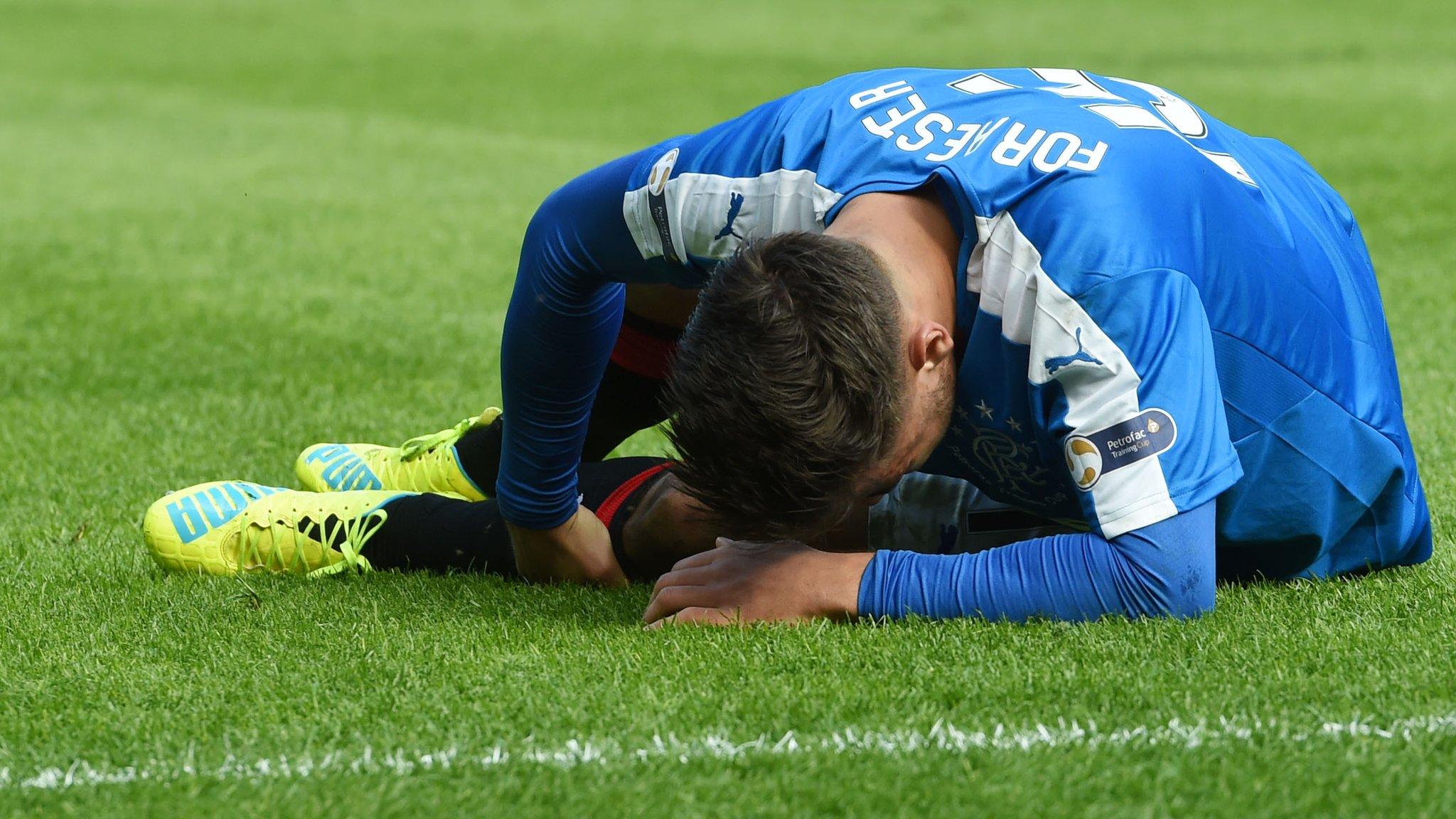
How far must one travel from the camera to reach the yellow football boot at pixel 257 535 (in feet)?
9.98

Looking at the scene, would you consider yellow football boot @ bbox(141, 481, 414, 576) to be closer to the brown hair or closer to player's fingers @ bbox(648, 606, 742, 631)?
player's fingers @ bbox(648, 606, 742, 631)

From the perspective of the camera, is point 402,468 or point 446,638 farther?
point 402,468

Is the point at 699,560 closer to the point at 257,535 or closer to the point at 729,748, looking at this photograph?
the point at 729,748

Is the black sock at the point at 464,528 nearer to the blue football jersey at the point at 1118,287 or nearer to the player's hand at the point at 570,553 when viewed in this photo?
the player's hand at the point at 570,553

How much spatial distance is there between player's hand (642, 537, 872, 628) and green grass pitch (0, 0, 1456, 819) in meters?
0.06

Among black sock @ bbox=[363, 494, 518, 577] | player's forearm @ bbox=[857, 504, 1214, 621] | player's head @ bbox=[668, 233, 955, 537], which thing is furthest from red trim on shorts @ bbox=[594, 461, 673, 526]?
player's head @ bbox=[668, 233, 955, 537]

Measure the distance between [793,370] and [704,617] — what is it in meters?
0.54

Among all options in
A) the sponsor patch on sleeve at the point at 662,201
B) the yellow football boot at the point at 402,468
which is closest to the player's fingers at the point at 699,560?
the sponsor patch on sleeve at the point at 662,201

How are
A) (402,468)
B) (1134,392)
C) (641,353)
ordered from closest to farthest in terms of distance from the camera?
(1134,392) < (641,353) < (402,468)

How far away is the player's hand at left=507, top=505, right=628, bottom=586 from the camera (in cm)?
290

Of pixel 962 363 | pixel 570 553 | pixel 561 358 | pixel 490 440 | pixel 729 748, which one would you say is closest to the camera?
pixel 729 748

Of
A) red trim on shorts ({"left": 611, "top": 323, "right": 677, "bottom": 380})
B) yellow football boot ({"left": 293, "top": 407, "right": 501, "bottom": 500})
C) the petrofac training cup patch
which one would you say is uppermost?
the petrofac training cup patch

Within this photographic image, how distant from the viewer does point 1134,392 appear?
221cm

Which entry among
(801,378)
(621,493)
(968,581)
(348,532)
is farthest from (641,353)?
(801,378)
